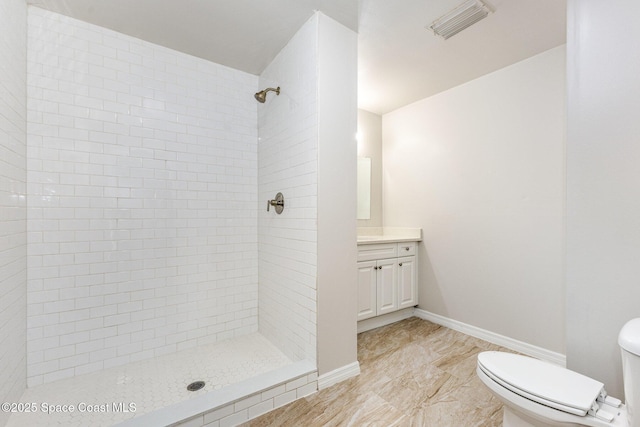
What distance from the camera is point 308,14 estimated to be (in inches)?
71.0

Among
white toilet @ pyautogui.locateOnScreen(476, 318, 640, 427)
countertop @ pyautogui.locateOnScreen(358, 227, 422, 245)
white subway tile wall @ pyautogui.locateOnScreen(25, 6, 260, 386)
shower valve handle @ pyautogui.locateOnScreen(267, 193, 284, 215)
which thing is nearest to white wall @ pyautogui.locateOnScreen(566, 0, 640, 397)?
white toilet @ pyautogui.locateOnScreen(476, 318, 640, 427)

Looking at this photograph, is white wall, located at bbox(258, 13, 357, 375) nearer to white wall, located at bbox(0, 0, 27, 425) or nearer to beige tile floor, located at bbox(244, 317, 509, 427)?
beige tile floor, located at bbox(244, 317, 509, 427)

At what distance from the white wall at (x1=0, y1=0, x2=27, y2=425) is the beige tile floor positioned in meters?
1.29

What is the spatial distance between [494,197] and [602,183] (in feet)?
3.80

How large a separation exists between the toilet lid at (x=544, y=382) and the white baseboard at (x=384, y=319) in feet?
4.72

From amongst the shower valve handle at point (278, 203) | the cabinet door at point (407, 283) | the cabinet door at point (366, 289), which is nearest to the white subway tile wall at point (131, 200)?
the shower valve handle at point (278, 203)

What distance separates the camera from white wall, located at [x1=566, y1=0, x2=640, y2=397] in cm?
122

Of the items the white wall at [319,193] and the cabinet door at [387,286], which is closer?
the white wall at [319,193]

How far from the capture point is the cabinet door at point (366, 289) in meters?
2.51

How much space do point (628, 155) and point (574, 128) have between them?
0.24m

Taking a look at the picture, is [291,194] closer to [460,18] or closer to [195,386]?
[195,386]

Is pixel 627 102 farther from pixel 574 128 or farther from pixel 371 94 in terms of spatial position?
pixel 371 94

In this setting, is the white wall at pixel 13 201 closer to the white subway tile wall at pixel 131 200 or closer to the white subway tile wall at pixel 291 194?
the white subway tile wall at pixel 131 200

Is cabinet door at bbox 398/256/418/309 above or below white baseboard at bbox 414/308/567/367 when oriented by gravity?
above
